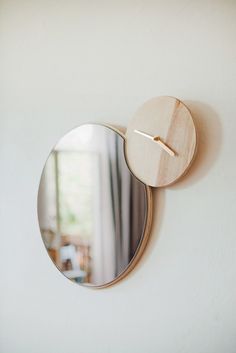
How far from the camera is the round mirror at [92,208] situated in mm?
1307

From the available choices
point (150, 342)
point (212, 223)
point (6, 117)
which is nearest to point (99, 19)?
point (6, 117)

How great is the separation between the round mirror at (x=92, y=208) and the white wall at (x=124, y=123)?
66 millimetres

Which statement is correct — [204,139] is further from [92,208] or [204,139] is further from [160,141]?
[92,208]

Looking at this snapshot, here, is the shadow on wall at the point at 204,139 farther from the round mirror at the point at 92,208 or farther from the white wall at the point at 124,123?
the round mirror at the point at 92,208

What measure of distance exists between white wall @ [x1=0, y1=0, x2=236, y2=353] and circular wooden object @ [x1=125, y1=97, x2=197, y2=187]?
0.05 m

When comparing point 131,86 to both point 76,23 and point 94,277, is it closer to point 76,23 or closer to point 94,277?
point 76,23

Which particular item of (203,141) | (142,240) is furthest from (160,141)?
(142,240)

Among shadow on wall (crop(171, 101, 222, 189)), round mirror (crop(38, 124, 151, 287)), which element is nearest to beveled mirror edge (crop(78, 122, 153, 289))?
round mirror (crop(38, 124, 151, 287))

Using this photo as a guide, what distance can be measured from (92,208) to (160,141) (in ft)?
1.26

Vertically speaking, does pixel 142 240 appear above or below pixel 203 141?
below

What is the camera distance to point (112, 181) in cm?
135

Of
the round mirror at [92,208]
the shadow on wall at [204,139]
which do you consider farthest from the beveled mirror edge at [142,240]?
the shadow on wall at [204,139]

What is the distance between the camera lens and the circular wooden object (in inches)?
46.9

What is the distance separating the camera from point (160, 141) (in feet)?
4.02
